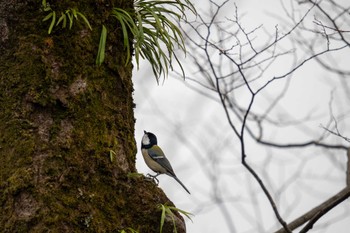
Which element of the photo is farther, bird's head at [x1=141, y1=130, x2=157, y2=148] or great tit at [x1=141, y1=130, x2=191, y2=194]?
bird's head at [x1=141, y1=130, x2=157, y2=148]

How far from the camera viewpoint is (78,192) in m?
2.54

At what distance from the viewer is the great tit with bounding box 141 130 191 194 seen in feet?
15.1

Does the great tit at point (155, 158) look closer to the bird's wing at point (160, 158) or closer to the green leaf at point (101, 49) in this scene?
the bird's wing at point (160, 158)

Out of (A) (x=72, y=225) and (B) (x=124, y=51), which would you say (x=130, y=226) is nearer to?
(A) (x=72, y=225)

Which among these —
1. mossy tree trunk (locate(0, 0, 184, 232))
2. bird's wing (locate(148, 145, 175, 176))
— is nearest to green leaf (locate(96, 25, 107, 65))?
mossy tree trunk (locate(0, 0, 184, 232))

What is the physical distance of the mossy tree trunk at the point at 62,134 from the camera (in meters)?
2.47

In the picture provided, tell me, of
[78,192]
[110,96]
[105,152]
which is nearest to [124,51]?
[110,96]

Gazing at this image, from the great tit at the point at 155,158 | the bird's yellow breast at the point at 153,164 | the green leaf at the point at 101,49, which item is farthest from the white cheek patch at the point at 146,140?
the green leaf at the point at 101,49

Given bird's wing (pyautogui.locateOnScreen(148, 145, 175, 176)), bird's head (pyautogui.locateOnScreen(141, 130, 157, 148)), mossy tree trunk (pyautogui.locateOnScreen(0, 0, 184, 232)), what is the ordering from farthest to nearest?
bird's head (pyautogui.locateOnScreen(141, 130, 157, 148))
bird's wing (pyautogui.locateOnScreen(148, 145, 175, 176))
mossy tree trunk (pyautogui.locateOnScreen(0, 0, 184, 232))

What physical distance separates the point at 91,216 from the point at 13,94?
27.3 inches

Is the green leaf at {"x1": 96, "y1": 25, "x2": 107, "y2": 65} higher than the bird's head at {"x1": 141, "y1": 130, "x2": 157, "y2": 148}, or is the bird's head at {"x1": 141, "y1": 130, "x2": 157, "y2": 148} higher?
the bird's head at {"x1": 141, "y1": 130, "x2": 157, "y2": 148}

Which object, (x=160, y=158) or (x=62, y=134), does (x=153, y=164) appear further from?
(x=62, y=134)

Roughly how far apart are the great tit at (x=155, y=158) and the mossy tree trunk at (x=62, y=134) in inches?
67.2

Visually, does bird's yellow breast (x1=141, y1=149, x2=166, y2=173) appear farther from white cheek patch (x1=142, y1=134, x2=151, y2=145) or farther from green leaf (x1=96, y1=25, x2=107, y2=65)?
green leaf (x1=96, y1=25, x2=107, y2=65)
